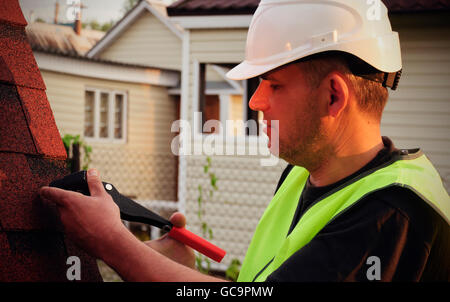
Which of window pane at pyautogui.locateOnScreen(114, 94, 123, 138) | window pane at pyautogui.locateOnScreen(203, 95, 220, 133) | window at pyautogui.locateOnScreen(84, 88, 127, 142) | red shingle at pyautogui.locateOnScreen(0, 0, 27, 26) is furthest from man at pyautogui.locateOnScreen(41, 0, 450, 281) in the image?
window pane at pyautogui.locateOnScreen(203, 95, 220, 133)

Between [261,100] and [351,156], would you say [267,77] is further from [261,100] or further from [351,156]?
[351,156]

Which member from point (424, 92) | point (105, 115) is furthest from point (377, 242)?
point (105, 115)

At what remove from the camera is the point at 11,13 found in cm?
197

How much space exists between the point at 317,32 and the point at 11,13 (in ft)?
3.35

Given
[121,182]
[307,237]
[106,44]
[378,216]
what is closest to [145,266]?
[307,237]

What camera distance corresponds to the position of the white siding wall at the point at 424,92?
8773 millimetres

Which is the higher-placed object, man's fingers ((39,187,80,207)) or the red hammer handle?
man's fingers ((39,187,80,207))

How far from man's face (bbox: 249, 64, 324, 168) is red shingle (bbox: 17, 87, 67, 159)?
25.8 inches

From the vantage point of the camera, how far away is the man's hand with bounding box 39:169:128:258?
1.54 m

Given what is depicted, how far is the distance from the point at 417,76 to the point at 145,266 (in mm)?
8182

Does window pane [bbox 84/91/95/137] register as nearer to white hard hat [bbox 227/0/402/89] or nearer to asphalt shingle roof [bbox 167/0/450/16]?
asphalt shingle roof [bbox 167/0/450/16]

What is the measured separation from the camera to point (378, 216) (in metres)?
1.57

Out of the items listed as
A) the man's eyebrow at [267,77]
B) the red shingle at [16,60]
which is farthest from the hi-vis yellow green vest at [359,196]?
the red shingle at [16,60]

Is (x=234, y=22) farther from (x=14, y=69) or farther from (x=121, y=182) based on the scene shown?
(x=14, y=69)
